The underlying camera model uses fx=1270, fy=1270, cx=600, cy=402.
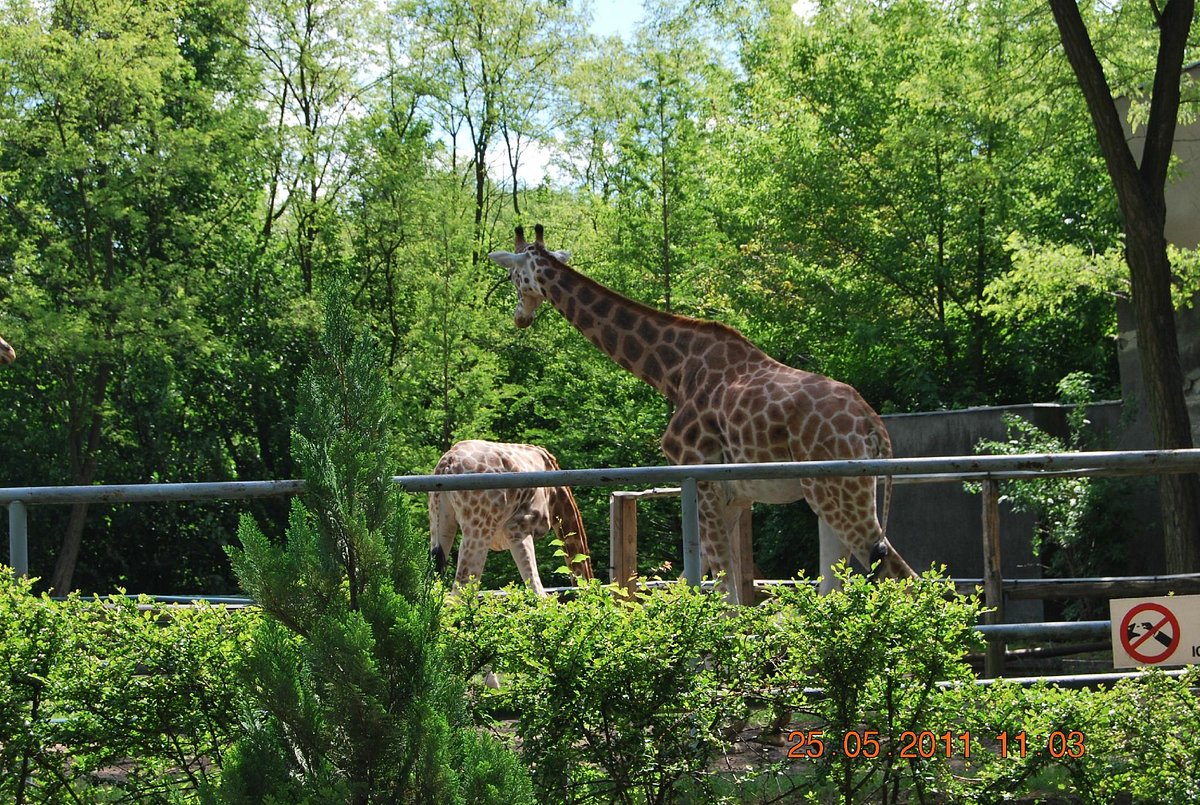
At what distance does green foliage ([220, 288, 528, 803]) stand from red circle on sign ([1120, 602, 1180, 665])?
7.48ft

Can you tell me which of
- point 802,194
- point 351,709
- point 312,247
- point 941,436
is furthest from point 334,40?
point 351,709

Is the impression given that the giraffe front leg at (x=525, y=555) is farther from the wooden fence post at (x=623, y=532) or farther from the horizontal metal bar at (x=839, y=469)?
the horizontal metal bar at (x=839, y=469)

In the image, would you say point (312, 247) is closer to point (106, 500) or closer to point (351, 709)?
point (106, 500)

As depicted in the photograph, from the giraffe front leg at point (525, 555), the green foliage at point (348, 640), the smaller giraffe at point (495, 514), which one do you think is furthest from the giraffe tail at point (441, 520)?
the green foliage at point (348, 640)

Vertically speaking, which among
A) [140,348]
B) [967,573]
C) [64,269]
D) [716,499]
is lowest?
[967,573]

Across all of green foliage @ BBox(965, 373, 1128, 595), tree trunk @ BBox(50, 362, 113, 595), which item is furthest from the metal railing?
tree trunk @ BBox(50, 362, 113, 595)

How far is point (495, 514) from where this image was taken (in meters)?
9.43

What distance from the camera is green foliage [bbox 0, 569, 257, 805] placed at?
4.16 m

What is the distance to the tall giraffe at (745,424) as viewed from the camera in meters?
7.20

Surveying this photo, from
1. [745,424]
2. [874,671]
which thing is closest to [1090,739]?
[874,671]

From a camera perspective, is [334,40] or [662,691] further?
[334,40]

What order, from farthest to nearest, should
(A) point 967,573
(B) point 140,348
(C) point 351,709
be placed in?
(B) point 140,348 → (A) point 967,573 → (C) point 351,709

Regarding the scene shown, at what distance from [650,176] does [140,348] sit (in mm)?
7968

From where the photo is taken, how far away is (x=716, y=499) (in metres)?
7.54
